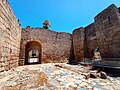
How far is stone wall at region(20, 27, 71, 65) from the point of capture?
9.06m

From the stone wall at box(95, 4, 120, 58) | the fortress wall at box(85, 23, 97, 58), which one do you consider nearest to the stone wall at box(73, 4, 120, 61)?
the stone wall at box(95, 4, 120, 58)

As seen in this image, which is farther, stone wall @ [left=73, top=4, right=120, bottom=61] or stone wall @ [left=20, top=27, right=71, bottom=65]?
stone wall @ [left=20, top=27, right=71, bottom=65]

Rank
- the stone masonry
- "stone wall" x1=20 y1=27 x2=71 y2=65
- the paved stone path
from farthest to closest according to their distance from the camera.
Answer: "stone wall" x1=20 y1=27 x2=71 y2=65 < the stone masonry < the paved stone path

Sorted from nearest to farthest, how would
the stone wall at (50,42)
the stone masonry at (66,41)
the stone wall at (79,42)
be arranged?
the stone masonry at (66,41) → the stone wall at (79,42) → the stone wall at (50,42)

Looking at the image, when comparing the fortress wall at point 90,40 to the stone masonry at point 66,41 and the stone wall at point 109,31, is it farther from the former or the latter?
Answer: the stone wall at point 109,31

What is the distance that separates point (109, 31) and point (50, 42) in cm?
670

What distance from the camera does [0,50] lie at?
329 centimetres

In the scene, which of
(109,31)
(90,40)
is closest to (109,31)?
(109,31)

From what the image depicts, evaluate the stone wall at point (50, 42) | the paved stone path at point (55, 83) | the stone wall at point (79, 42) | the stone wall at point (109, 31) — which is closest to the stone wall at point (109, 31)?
the stone wall at point (109, 31)

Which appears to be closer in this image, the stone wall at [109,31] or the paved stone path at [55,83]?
the paved stone path at [55,83]

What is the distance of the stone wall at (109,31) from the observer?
4.06 meters

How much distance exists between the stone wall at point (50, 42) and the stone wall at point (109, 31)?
5.92m

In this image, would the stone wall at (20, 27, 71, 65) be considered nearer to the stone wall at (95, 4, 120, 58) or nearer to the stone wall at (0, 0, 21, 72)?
the stone wall at (0, 0, 21, 72)

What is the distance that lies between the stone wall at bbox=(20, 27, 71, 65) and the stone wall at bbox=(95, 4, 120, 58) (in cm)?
592
